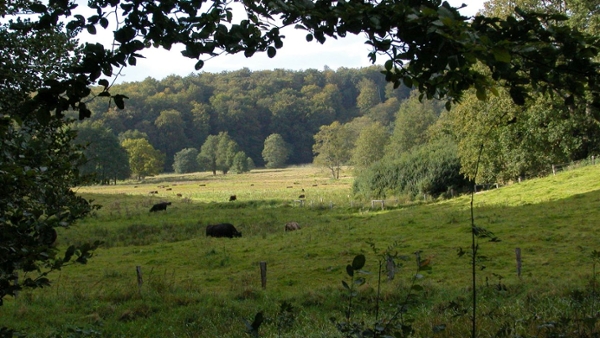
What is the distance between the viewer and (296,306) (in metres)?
10.5

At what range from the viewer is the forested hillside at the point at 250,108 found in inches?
4964

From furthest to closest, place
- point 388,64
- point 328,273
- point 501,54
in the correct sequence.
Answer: point 328,273, point 388,64, point 501,54

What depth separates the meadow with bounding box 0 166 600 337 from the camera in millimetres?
6234

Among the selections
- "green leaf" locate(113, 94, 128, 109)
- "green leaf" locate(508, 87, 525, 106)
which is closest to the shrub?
"green leaf" locate(508, 87, 525, 106)

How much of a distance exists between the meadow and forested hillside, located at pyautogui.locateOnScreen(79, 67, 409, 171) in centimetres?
8965

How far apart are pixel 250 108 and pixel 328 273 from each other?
133 metres

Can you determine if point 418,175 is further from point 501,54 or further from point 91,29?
point 501,54

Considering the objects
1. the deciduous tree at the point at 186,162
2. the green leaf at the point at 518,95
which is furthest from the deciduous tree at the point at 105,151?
the green leaf at the point at 518,95

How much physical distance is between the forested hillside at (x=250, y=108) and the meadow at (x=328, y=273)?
294ft

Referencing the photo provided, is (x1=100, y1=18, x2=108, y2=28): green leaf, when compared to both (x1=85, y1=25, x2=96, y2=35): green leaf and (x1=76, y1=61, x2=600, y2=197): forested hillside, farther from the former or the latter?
(x1=76, y1=61, x2=600, y2=197): forested hillside

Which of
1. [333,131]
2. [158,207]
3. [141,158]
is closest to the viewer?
[158,207]

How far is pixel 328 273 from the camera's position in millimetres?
15734

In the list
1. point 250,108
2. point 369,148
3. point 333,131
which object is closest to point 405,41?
point 369,148

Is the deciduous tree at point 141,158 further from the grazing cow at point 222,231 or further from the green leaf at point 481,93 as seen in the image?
the green leaf at point 481,93
